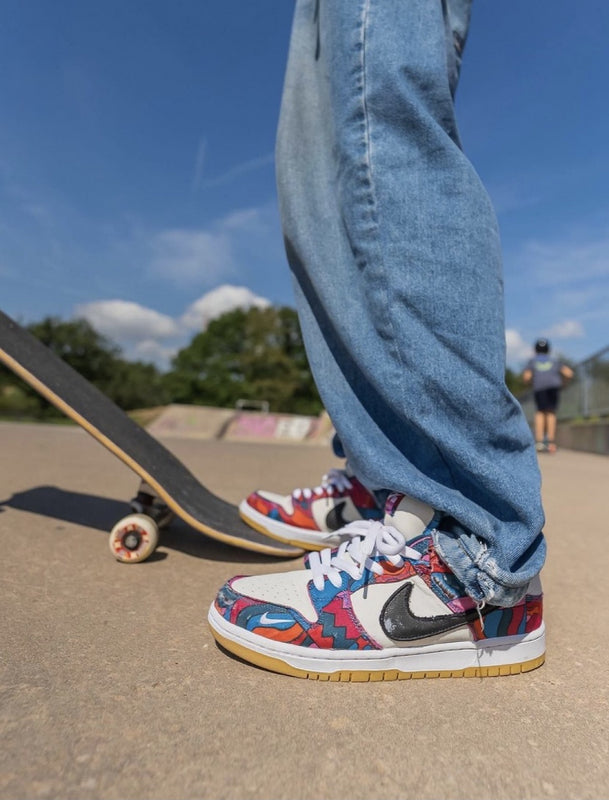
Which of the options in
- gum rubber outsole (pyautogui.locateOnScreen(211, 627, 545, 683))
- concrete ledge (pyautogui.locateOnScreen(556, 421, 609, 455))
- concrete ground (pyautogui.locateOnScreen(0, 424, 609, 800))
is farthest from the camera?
concrete ledge (pyautogui.locateOnScreen(556, 421, 609, 455))

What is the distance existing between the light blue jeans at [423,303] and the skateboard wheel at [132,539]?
25.4 inches

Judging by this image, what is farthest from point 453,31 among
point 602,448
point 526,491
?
point 602,448

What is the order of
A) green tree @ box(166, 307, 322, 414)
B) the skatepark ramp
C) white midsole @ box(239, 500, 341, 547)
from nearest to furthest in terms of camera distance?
white midsole @ box(239, 500, 341, 547) → the skatepark ramp → green tree @ box(166, 307, 322, 414)

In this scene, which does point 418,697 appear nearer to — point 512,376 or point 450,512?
point 450,512

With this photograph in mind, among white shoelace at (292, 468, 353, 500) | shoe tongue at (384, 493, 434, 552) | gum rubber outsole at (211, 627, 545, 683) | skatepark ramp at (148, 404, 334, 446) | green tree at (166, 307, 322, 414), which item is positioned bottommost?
skatepark ramp at (148, 404, 334, 446)

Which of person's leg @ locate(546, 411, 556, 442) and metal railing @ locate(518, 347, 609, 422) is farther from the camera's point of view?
metal railing @ locate(518, 347, 609, 422)

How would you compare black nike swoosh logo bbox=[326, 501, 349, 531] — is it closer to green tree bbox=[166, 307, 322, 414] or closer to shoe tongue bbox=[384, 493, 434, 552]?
shoe tongue bbox=[384, 493, 434, 552]

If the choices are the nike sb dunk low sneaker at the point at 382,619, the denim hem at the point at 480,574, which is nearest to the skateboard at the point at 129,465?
the nike sb dunk low sneaker at the point at 382,619

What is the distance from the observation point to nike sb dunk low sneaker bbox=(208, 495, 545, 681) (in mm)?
941

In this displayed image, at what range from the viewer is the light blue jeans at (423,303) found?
0.99 meters

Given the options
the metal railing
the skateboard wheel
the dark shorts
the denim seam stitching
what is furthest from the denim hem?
the metal railing

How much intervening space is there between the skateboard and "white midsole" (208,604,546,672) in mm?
513

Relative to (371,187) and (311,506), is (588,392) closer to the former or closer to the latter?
(311,506)

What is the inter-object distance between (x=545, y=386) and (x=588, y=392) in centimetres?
147
